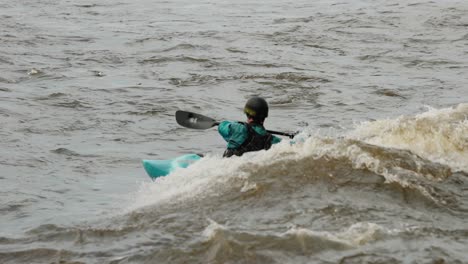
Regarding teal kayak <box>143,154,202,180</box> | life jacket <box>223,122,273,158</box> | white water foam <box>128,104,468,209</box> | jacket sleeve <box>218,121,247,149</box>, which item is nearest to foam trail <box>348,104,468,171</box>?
white water foam <box>128,104,468,209</box>

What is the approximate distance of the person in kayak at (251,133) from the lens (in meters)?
8.22

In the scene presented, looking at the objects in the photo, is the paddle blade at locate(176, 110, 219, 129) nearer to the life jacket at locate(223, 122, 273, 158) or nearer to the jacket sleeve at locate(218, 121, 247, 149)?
the jacket sleeve at locate(218, 121, 247, 149)

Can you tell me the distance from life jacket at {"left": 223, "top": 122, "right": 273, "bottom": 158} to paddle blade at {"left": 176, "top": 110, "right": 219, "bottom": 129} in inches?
52.8

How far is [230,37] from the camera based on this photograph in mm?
19188

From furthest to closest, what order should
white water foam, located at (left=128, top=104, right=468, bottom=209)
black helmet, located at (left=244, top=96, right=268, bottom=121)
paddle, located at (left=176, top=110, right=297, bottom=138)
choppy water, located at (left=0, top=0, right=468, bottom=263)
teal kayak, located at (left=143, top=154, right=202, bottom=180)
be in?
1. paddle, located at (left=176, top=110, right=297, bottom=138)
2. teal kayak, located at (left=143, top=154, right=202, bottom=180)
3. black helmet, located at (left=244, top=96, right=268, bottom=121)
4. white water foam, located at (left=128, top=104, right=468, bottom=209)
5. choppy water, located at (left=0, top=0, right=468, bottom=263)

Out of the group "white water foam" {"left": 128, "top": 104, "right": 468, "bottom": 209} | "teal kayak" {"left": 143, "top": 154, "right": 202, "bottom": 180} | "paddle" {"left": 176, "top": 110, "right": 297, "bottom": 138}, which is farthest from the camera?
"paddle" {"left": 176, "top": 110, "right": 297, "bottom": 138}

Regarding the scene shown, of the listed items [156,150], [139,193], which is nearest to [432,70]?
[156,150]

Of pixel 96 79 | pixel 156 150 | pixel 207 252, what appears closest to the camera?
pixel 207 252

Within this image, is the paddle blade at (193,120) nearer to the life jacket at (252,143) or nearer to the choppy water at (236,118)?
the choppy water at (236,118)

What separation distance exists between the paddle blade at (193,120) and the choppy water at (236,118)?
2.53 ft

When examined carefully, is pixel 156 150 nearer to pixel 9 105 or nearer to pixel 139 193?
pixel 139 193

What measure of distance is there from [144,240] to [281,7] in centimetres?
1812

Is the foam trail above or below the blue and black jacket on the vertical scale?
below

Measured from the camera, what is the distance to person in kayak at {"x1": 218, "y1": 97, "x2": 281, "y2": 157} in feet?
27.0
